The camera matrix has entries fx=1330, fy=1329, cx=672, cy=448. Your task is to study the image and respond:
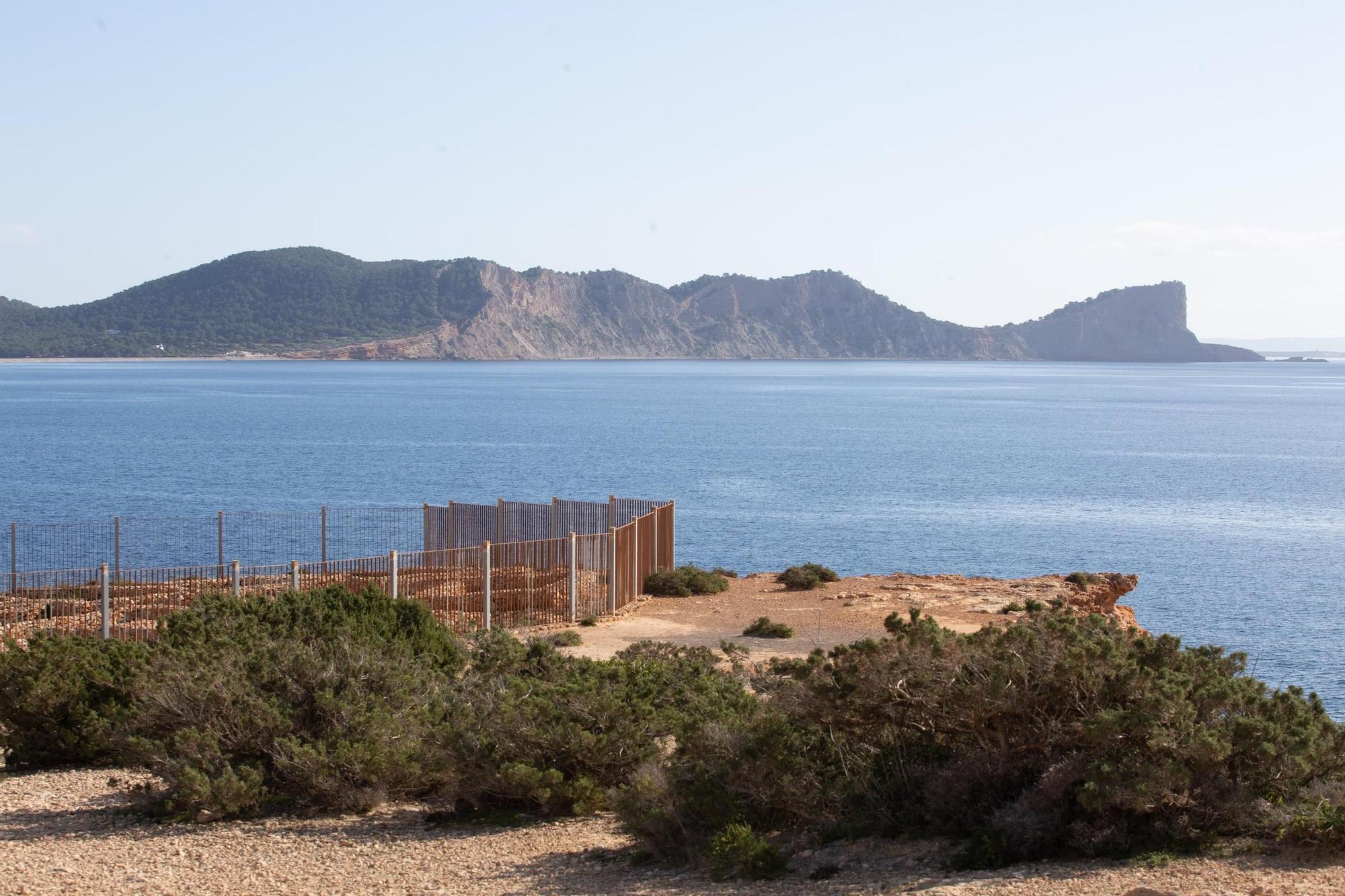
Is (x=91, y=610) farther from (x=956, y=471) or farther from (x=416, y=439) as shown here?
(x=416, y=439)

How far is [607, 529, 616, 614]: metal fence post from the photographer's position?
73.3 ft

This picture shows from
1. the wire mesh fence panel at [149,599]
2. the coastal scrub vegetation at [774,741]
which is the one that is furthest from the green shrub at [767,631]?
the coastal scrub vegetation at [774,741]

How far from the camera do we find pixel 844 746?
9109 millimetres

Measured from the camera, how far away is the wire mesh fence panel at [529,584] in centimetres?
2072

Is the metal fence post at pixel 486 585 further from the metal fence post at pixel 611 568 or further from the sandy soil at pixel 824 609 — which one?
the metal fence post at pixel 611 568

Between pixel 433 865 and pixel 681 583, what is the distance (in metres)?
16.4

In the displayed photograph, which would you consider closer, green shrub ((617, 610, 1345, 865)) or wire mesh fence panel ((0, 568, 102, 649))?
green shrub ((617, 610, 1345, 865))

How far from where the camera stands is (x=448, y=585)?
810 inches

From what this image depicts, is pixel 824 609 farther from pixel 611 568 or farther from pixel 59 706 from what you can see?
pixel 59 706

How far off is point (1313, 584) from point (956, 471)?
3440 cm

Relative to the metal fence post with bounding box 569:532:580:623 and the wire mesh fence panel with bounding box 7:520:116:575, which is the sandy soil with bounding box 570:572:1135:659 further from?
the wire mesh fence panel with bounding box 7:520:116:575

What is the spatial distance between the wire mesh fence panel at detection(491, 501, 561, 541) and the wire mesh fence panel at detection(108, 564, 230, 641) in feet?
16.5

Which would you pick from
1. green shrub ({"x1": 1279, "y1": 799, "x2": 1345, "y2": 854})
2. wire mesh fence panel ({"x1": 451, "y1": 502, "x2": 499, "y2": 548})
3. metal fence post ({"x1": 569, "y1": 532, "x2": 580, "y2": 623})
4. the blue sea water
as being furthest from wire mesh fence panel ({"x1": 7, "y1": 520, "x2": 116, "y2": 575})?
green shrub ({"x1": 1279, "y1": 799, "x2": 1345, "y2": 854})

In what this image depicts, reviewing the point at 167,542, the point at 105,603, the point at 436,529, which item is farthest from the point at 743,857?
the point at 167,542
